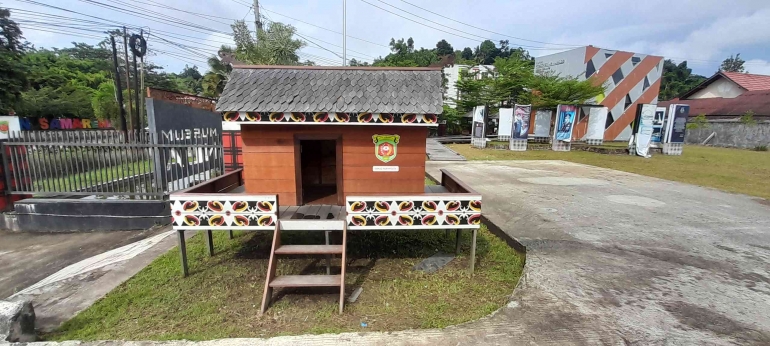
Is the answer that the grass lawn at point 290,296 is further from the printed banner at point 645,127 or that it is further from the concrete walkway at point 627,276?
the printed banner at point 645,127

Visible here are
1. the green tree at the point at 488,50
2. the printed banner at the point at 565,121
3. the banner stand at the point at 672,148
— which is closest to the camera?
the banner stand at the point at 672,148

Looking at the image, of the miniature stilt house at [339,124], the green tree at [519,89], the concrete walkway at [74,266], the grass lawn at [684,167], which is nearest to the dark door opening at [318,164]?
the miniature stilt house at [339,124]

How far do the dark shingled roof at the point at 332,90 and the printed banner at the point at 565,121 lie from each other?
2030 centimetres

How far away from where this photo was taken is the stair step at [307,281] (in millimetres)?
3848

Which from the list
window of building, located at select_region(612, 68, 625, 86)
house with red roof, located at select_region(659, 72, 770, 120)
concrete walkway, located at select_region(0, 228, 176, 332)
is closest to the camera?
concrete walkway, located at select_region(0, 228, 176, 332)

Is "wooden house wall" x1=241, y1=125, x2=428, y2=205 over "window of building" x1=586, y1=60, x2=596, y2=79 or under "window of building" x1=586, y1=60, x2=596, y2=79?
Answer: under

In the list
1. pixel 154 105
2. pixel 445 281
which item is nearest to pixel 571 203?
pixel 445 281

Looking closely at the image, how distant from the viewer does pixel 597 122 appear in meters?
24.9

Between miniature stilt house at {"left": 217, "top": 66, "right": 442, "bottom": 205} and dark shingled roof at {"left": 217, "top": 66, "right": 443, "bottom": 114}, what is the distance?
0.01 meters

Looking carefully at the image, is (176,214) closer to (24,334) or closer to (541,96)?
(24,334)

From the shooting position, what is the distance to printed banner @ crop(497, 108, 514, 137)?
965 inches

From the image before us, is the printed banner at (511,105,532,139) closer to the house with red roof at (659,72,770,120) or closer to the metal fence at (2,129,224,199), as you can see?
the metal fence at (2,129,224,199)

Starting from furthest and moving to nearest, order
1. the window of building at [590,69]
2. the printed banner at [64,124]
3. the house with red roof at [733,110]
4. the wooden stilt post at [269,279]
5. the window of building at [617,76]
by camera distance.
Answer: the window of building at [617,76] → the window of building at [590,69] → the house with red roof at [733,110] → the printed banner at [64,124] → the wooden stilt post at [269,279]

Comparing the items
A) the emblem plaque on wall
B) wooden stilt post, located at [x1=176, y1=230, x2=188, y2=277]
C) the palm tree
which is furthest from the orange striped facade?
wooden stilt post, located at [x1=176, y1=230, x2=188, y2=277]
